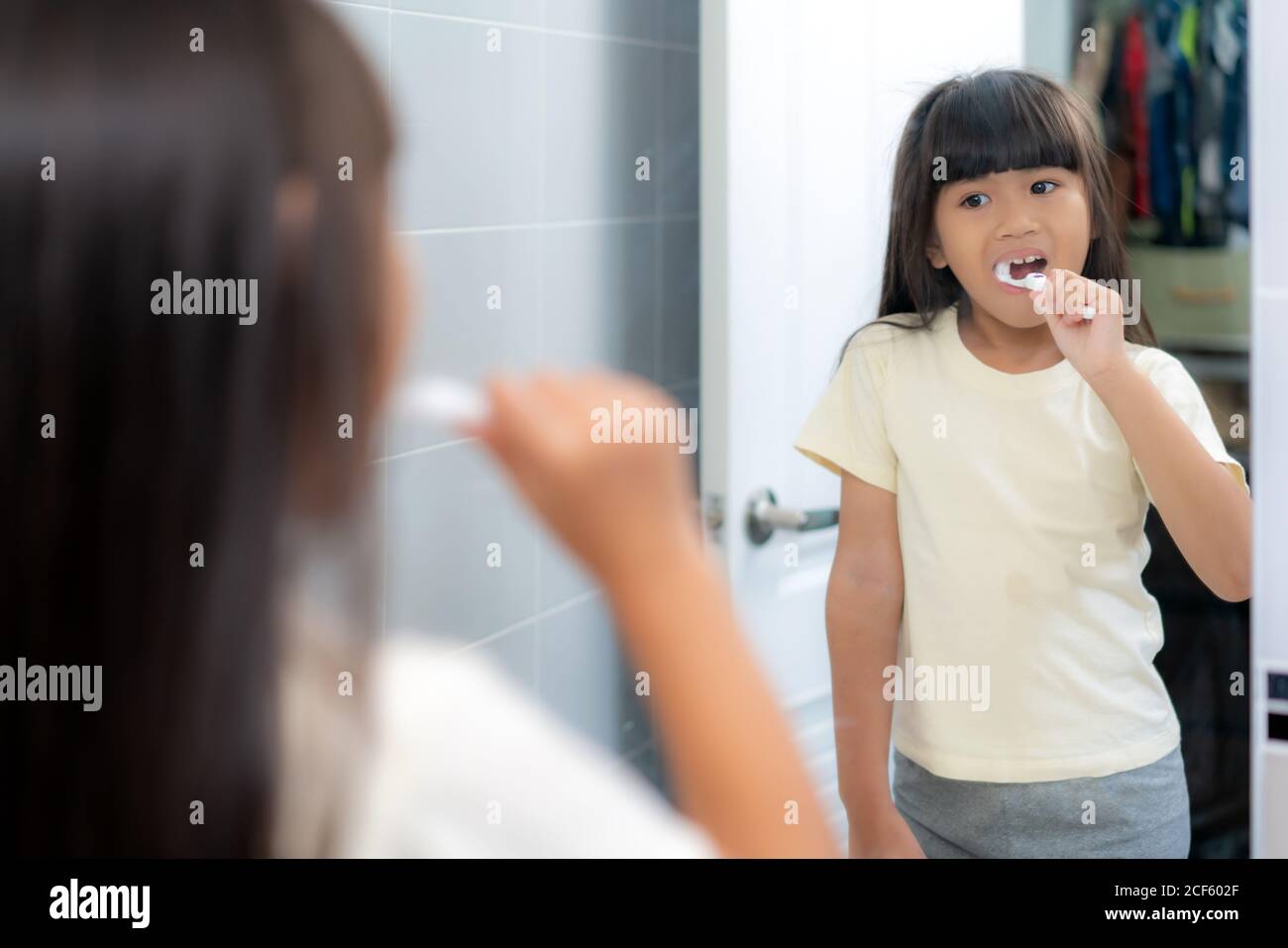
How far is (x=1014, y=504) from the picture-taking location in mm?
799

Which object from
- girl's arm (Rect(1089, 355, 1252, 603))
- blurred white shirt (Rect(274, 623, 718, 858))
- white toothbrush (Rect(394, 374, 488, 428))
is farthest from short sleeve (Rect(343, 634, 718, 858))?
girl's arm (Rect(1089, 355, 1252, 603))

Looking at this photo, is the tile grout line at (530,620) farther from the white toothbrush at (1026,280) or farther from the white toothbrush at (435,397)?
the white toothbrush at (1026,280)

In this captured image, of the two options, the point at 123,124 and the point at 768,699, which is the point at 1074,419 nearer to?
the point at 768,699

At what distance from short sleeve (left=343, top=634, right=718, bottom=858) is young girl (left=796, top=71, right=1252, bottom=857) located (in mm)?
320

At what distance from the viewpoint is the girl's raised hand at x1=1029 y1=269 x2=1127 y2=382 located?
775mm

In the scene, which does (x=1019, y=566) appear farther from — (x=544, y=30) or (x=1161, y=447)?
(x=544, y=30)

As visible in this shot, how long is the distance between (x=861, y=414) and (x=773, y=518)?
0.13m

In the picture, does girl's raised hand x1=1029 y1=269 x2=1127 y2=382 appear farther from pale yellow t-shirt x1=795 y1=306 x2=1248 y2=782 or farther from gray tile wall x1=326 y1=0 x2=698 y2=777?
gray tile wall x1=326 y1=0 x2=698 y2=777

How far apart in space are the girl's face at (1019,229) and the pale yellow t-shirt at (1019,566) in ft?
0.10

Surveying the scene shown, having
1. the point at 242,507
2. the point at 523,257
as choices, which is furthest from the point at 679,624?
the point at 523,257

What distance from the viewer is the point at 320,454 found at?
0.51 meters

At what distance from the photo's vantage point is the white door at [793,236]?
84cm

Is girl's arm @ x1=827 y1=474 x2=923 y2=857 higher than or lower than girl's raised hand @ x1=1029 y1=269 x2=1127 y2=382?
lower
